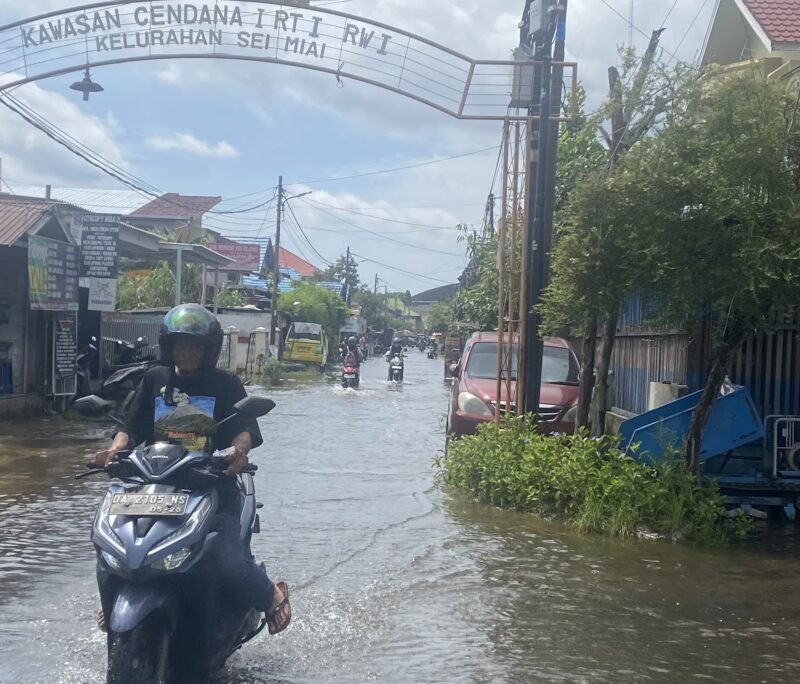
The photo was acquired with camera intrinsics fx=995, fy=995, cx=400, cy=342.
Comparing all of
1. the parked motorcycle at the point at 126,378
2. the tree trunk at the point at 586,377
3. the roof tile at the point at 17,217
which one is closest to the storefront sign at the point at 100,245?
the roof tile at the point at 17,217

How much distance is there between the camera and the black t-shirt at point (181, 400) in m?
4.79

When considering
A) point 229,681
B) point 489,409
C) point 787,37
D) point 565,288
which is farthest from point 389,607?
point 787,37

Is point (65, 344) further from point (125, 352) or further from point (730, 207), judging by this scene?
point (730, 207)

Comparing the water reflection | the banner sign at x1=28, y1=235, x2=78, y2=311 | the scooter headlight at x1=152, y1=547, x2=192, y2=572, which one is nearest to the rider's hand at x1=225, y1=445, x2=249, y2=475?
the scooter headlight at x1=152, y1=547, x2=192, y2=572

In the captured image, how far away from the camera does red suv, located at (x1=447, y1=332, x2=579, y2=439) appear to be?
12.1 m

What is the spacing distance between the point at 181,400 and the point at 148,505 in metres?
0.87

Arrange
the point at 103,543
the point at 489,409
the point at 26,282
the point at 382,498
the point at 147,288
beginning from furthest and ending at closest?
the point at 147,288 < the point at 26,282 < the point at 489,409 < the point at 382,498 < the point at 103,543

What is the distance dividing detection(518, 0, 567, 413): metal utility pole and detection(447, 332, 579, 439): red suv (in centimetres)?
48

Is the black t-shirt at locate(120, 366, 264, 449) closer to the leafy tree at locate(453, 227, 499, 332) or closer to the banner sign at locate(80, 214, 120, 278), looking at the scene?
the banner sign at locate(80, 214, 120, 278)

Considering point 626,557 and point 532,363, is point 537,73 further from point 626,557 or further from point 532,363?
point 626,557

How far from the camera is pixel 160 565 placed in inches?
154

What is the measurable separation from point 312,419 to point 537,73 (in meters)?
10.3

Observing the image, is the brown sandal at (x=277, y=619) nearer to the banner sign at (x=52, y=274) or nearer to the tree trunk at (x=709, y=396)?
the tree trunk at (x=709, y=396)

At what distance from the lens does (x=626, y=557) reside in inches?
314
